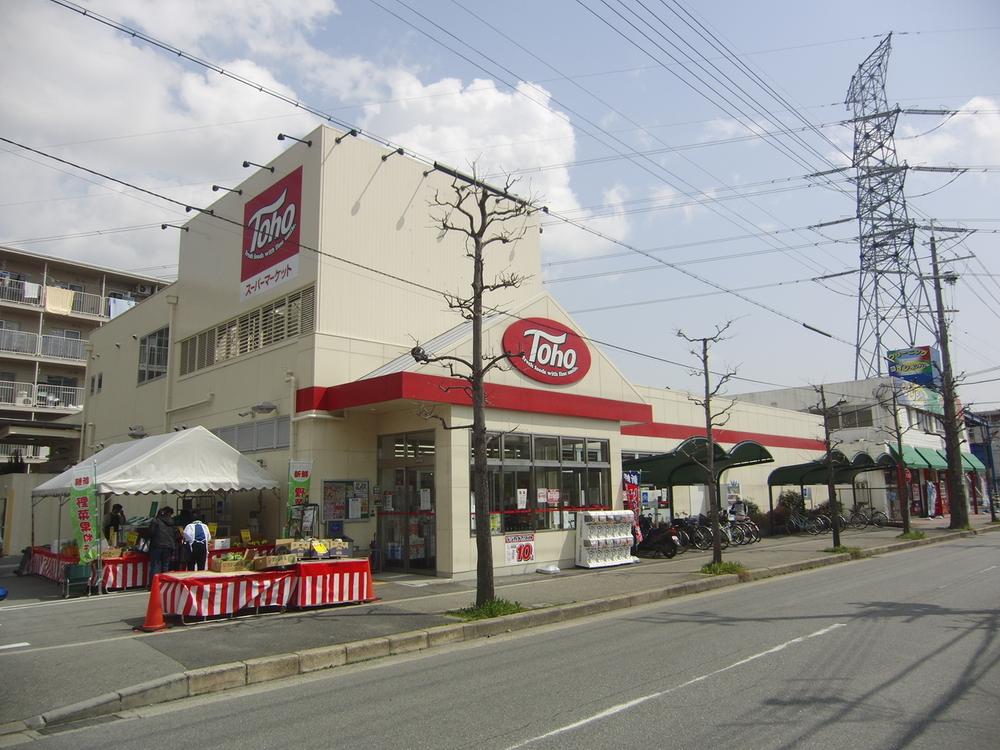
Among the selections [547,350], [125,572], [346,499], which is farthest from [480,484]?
[125,572]

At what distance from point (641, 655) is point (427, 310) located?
13557 mm

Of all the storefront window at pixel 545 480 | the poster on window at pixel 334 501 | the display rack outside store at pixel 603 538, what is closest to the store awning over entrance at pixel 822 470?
the display rack outside store at pixel 603 538

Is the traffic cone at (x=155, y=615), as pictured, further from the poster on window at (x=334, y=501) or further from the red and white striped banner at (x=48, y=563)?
the red and white striped banner at (x=48, y=563)

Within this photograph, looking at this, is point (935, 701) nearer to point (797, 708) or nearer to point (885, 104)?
point (797, 708)

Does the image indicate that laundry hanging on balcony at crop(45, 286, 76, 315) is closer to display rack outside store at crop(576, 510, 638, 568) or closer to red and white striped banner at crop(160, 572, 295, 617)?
display rack outside store at crop(576, 510, 638, 568)

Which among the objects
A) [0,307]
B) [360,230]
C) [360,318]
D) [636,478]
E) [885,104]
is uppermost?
[885,104]

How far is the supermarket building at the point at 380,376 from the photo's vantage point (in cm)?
1633

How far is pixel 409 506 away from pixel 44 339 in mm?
34010

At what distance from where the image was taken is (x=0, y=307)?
128 ft

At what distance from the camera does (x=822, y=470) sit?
99.6 feet

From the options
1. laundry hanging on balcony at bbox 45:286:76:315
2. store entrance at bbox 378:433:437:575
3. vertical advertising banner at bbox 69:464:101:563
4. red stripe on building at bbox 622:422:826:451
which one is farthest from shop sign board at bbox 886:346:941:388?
laundry hanging on balcony at bbox 45:286:76:315

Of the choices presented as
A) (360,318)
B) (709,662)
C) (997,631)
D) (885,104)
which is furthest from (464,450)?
(885,104)

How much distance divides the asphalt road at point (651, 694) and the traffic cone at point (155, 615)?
11.0 feet

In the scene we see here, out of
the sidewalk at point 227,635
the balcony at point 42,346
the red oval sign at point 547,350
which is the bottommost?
the sidewalk at point 227,635
